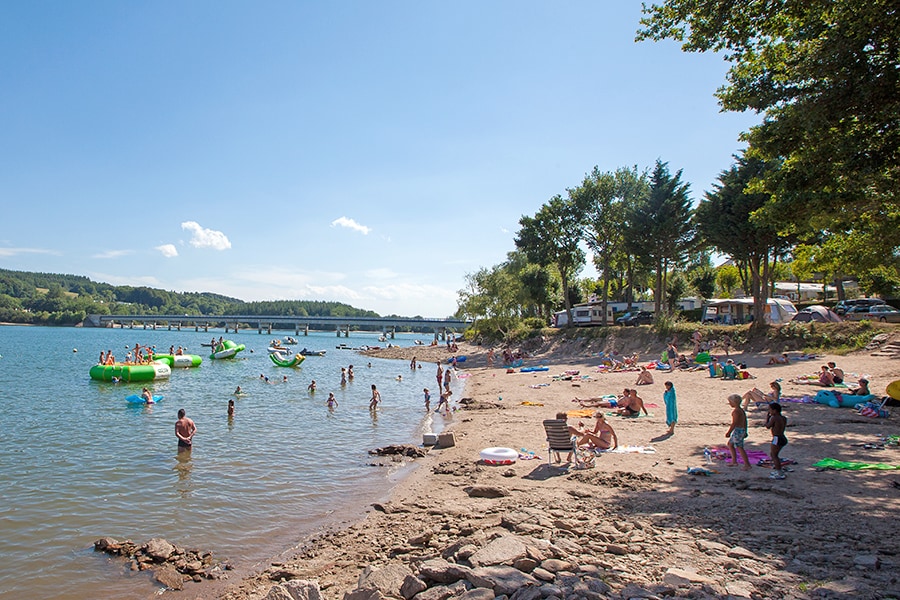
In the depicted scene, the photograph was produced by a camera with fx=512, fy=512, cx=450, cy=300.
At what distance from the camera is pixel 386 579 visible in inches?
221

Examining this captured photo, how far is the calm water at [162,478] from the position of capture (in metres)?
8.16

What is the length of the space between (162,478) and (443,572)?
9.61m

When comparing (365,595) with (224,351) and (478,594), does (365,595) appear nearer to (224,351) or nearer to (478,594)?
(478,594)

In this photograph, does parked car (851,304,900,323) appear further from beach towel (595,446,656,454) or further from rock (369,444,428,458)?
rock (369,444,428,458)

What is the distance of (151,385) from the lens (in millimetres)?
32031

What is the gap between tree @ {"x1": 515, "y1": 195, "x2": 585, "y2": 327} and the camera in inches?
1999

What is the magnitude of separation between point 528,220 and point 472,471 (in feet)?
141

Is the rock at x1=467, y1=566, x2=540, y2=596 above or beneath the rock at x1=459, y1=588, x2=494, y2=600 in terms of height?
above

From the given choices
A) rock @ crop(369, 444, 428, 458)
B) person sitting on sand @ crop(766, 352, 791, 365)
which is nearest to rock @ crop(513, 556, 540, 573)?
rock @ crop(369, 444, 428, 458)

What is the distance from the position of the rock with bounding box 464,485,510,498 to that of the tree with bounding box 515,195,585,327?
141 feet

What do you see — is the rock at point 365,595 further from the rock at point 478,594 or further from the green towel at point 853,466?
the green towel at point 853,466

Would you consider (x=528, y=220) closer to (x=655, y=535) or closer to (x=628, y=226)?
(x=628, y=226)

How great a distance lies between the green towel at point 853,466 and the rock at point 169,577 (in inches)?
428

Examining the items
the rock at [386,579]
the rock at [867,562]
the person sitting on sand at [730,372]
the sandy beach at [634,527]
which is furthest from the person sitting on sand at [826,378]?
the rock at [386,579]
